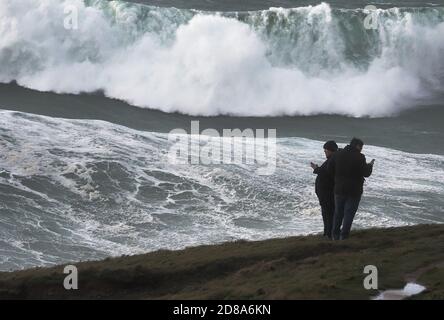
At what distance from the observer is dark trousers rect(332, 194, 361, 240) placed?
14.0 metres

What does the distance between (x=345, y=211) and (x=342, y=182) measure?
499mm

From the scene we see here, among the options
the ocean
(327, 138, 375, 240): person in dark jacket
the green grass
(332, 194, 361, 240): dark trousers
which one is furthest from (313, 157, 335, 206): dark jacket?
the ocean

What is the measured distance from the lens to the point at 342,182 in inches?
547

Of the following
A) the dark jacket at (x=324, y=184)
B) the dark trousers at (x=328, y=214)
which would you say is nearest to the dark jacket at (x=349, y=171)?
the dark jacket at (x=324, y=184)

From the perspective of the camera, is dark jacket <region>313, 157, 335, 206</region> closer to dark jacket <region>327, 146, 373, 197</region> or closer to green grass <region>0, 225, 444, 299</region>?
dark jacket <region>327, 146, 373, 197</region>

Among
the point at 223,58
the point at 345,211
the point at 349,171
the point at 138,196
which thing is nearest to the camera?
the point at 349,171

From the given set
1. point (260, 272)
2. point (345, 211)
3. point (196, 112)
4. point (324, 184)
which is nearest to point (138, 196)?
point (324, 184)

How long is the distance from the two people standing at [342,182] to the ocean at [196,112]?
18.7 feet

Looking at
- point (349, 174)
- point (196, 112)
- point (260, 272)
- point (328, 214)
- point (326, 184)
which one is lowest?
point (260, 272)

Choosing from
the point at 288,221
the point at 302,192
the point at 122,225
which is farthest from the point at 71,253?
the point at 302,192

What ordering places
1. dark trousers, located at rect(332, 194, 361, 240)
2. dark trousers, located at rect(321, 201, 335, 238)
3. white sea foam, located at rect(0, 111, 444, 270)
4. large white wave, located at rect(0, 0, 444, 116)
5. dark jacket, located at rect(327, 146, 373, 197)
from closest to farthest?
dark jacket, located at rect(327, 146, 373, 197) < dark trousers, located at rect(332, 194, 361, 240) < dark trousers, located at rect(321, 201, 335, 238) < white sea foam, located at rect(0, 111, 444, 270) < large white wave, located at rect(0, 0, 444, 116)

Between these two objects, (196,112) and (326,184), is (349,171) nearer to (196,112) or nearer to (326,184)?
(326,184)

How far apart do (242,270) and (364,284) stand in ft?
6.84

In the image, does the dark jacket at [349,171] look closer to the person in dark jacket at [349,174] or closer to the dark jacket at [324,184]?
the person in dark jacket at [349,174]
